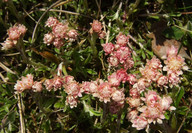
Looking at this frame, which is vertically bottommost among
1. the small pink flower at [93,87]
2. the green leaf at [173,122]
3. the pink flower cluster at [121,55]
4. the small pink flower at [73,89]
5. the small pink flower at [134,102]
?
the green leaf at [173,122]

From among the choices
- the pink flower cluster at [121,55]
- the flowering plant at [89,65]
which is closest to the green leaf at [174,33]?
the flowering plant at [89,65]

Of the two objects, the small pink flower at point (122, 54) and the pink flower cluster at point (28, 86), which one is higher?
the small pink flower at point (122, 54)

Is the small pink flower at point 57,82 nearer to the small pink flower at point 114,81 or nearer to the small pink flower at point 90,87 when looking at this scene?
the small pink flower at point 90,87

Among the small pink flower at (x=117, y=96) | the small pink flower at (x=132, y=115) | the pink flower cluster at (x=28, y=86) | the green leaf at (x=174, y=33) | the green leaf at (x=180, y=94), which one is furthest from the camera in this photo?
the green leaf at (x=174, y=33)

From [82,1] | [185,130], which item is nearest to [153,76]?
[185,130]

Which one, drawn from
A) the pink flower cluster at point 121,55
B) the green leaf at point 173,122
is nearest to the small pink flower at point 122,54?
the pink flower cluster at point 121,55

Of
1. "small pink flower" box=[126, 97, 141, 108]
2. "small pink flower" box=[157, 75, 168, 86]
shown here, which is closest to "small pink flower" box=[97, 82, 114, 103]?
"small pink flower" box=[126, 97, 141, 108]

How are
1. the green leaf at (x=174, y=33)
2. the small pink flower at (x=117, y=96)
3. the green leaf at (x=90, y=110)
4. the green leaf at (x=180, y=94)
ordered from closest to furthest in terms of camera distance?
the small pink flower at (x=117, y=96)
the green leaf at (x=180, y=94)
the green leaf at (x=90, y=110)
the green leaf at (x=174, y=33)

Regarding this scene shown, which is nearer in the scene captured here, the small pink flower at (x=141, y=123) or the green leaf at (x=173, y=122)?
the small pink flower at (x=141, y=123)

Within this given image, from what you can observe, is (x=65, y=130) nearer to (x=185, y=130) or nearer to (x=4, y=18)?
(x=185, y=130)
